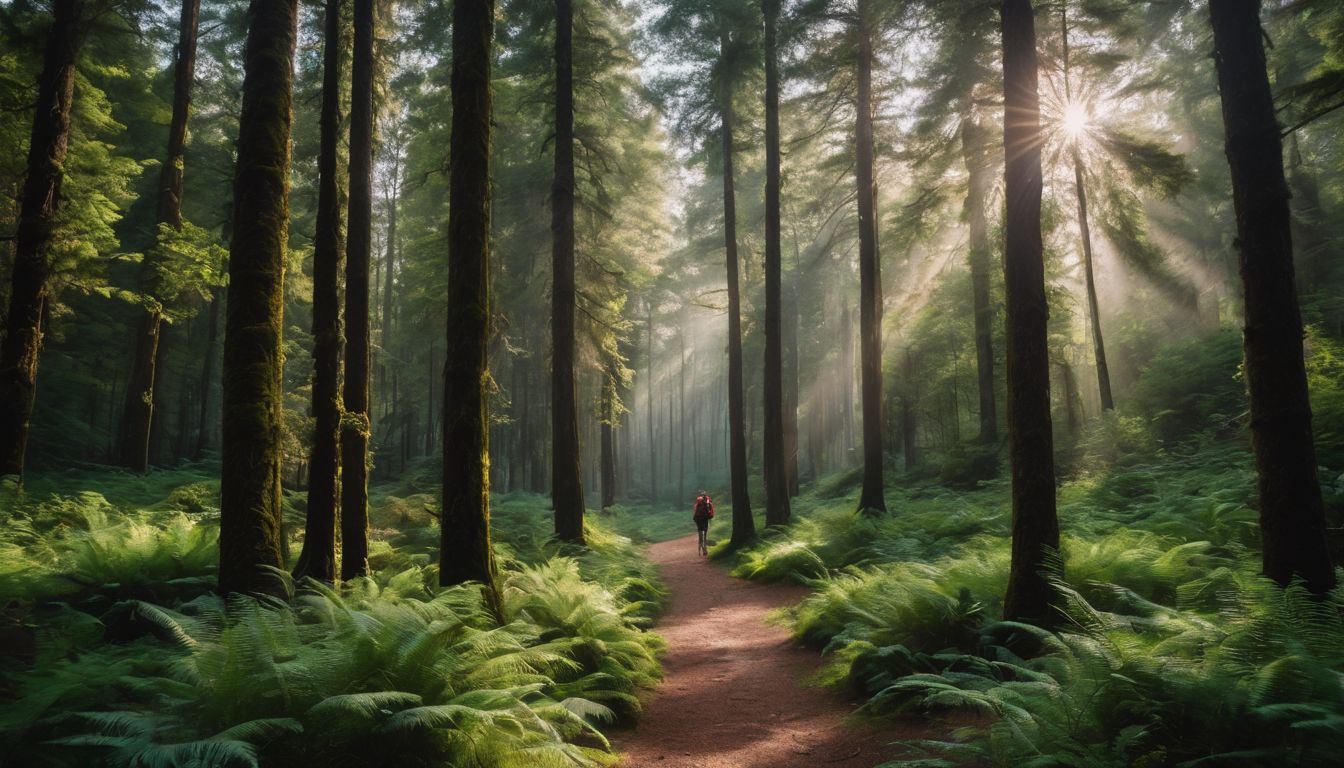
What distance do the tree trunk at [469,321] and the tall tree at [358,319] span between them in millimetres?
2873

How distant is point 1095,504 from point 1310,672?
377 inches

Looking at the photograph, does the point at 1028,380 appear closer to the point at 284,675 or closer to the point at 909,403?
the point at 284,675

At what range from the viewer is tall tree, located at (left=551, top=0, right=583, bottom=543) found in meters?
12.8

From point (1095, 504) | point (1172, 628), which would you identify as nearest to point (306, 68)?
point (1172, 628)

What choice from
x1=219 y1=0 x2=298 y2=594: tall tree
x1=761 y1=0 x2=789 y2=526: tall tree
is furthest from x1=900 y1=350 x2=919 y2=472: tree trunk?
x1=219 y1=0 x2=298 y2=594: tall tree

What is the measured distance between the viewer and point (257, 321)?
17.6 ft

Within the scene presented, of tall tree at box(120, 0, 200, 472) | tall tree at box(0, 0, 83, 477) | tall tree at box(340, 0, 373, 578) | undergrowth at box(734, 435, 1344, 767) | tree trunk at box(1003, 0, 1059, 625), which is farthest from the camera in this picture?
tall tree at box(120, 0, 200, 472)

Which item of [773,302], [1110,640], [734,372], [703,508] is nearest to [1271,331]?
[1110,640]

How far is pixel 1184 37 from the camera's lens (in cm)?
2566

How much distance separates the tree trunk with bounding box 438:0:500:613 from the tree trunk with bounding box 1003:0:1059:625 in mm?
5018

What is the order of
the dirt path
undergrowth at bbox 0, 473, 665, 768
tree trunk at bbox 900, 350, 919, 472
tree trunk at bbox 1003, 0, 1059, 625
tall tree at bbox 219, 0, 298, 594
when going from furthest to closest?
tree trunk at bbox 900, 350, 919, 472 < tree trunk at bbox 1003, 0, 1059, 625 < tall tree at bbox 219, 0, 298, 594 < the dirt path < undergrowth at bbox 0, 473, 665, 768

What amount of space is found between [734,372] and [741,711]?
1153 cm

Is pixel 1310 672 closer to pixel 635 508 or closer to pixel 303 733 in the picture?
pixel 303 733

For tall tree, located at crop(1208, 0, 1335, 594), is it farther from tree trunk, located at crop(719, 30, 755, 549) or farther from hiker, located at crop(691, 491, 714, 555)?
hiker, located at crop(691, 491, 714, 555)
